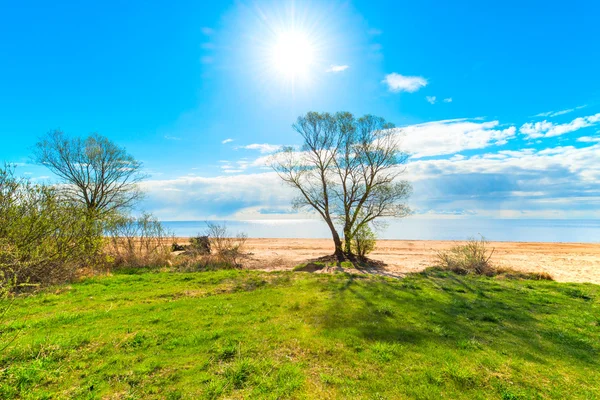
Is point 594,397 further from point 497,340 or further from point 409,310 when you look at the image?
point 409,310

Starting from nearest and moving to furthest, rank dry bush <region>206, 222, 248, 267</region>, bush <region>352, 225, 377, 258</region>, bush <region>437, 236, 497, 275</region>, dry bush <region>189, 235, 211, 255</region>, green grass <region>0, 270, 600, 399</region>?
green grass <region>0, 270, 600, 399</region>, bush <region>437, 236, 497, 275</region>, dry bush <region>206, 222, 248, 267</region>, dry bush <region>189, 235, 211, 255</region>, bush <region>352, 225, 377, 258</region>

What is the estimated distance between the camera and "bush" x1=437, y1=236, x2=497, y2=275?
17656mm

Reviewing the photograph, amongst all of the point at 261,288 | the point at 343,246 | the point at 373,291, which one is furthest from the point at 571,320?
the point at 343,246

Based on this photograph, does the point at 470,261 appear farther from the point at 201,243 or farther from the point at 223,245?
the point at 201,243

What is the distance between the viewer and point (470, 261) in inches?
711

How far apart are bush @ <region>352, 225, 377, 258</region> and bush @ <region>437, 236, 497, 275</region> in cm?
569

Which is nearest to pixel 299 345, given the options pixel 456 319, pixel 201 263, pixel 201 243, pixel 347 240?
pixel 456 319

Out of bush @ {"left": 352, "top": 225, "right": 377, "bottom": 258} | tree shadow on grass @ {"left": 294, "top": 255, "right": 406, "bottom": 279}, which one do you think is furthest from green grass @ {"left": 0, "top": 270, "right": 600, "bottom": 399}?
bush @ {"left": 352, "top": 225, "right": 377, "bottom": 258}

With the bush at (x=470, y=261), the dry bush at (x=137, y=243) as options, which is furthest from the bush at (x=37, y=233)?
the bush at (x=470, y=261)

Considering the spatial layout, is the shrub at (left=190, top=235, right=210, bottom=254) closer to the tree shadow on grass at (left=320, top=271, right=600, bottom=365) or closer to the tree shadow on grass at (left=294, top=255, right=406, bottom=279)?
the tree shadow on grass at (left=294, top=255, right=406, bottom=279)

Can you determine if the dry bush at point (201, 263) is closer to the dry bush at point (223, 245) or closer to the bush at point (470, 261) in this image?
the dry bush at point (223, 245)

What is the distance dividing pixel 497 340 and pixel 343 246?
1732 cm

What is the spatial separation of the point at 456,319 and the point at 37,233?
44.7 feet

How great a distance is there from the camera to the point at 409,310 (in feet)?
30.0
